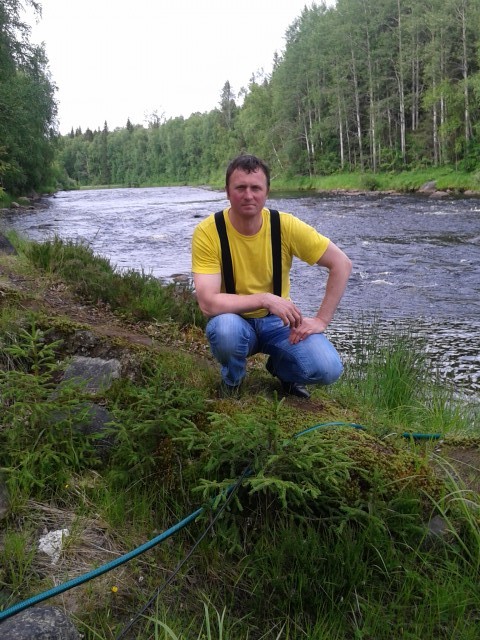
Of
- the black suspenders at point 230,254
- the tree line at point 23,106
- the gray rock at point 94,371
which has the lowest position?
the gray rock at point 94,371

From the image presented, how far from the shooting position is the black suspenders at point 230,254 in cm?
310

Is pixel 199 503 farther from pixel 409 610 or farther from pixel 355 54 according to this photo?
pixel 355 54

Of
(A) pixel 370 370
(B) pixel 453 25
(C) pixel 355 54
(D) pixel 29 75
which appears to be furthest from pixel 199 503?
(C) pixel 355 54

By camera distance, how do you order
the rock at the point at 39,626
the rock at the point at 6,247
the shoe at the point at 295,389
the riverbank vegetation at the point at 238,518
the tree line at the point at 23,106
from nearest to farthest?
the rock at the point at 39,626
the riverbank vegetation at the point at 238,518
the shoe at the point at 295,389
the rock at the point at 6,247
the tree line at the point at 23,106

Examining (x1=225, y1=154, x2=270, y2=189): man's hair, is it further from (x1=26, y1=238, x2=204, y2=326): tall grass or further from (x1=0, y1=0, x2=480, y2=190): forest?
(x1=0, y1=0, x2=480, y2=190): forest

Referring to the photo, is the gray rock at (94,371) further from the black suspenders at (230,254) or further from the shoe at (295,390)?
the shoe at (295,390)

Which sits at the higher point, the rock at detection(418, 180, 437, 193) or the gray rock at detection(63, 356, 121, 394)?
the rock at detection(418, 180, 437, 193)

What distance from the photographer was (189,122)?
10112cm

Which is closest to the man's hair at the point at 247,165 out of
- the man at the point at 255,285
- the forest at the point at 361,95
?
the man at the point at 255,285

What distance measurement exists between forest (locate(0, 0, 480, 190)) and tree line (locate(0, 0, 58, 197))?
0.38 ft

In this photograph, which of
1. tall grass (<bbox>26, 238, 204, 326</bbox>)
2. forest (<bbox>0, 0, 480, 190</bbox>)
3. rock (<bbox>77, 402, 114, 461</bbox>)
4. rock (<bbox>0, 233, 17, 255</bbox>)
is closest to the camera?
rock (<bbox>77, 402, 114, 461</bbox>)

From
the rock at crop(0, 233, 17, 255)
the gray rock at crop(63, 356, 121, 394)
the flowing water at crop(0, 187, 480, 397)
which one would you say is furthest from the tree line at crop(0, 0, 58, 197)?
the gray rock at crop(63, 356, 121, 394)

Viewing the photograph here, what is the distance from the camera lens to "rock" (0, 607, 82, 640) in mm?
1563

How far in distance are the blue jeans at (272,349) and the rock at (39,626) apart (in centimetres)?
169
